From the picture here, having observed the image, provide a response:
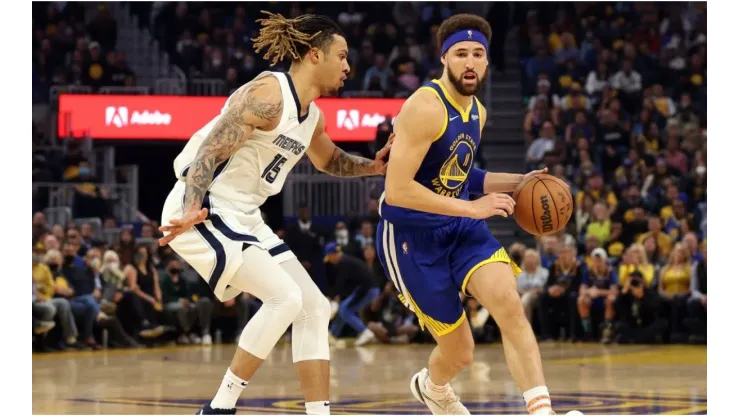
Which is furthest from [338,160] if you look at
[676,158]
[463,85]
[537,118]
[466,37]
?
[537,118]

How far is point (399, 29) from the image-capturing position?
826 inches

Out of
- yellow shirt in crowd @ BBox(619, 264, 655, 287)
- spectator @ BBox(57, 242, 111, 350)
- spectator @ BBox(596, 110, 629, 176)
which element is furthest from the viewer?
spectator @ BBox(596, 110, 629, 176)

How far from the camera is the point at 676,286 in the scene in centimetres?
1383

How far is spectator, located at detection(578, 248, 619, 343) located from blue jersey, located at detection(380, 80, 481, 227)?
26.9 feet

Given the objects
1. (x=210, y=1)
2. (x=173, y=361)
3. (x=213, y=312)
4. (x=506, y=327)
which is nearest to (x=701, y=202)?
(x=213, y=312)

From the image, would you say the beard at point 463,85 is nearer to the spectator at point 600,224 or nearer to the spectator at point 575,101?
the spectator at point 600,224

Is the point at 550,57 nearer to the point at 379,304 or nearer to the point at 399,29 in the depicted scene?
the point at 399,29

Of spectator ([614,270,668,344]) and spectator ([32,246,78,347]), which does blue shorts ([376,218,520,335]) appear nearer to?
spectator ([32,246,78,347])

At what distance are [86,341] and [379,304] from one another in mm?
3543

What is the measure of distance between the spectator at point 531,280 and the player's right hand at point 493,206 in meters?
8.50

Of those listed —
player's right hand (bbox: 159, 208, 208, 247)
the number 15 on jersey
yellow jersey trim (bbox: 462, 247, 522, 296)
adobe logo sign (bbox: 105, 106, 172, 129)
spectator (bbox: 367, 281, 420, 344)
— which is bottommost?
spectator (bbox: 367, 281, 420, 344)

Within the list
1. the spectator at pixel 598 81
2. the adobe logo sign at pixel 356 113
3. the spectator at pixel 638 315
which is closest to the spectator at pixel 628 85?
the spectator at pixel 598 81

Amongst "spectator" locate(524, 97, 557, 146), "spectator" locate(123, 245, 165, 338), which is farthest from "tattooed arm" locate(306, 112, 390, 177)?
"spectator" locate(524, 97, 557, 146)

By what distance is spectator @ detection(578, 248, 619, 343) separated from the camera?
1393 centimetres
